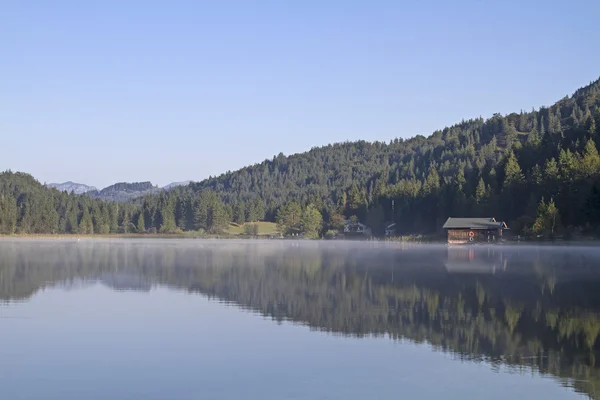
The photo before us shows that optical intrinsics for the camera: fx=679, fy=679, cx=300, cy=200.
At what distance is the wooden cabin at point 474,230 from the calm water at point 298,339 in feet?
221

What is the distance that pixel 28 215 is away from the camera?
157000mm

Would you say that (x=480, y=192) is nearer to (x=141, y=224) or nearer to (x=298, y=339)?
(x=141, y=224)

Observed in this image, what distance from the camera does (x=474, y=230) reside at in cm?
10125

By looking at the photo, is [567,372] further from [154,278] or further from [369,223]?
[369,223]

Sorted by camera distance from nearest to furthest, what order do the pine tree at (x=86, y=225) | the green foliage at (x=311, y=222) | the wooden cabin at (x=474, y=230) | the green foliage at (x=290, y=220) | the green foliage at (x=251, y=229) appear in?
the wooden cabin at (x=474, y=230), the green foliage at (x=311, y=222), the green foliage at (x=290, y=220), the pine tree at (x=86, y=225), the green foliage at (x=251, y=229)

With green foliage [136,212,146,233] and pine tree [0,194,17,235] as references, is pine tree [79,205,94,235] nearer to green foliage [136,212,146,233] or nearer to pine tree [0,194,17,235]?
green foliage [136,212,146,233]

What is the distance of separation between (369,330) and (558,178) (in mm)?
76714

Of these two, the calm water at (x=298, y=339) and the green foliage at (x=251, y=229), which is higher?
the green foliage at (x=251, y=229)

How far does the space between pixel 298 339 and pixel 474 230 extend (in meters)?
87.0

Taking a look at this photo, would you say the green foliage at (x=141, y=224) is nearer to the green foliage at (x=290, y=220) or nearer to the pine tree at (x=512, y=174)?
the green foliage at (x=290, y=220)

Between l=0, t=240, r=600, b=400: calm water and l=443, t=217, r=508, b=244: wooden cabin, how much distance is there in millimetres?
67463

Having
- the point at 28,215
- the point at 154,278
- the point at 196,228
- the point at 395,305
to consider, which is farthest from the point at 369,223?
the point at 395,305

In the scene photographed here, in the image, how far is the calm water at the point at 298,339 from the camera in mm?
13430

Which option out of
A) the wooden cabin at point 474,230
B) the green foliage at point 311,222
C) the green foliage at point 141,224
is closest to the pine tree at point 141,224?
the green foliage at point 141,224
